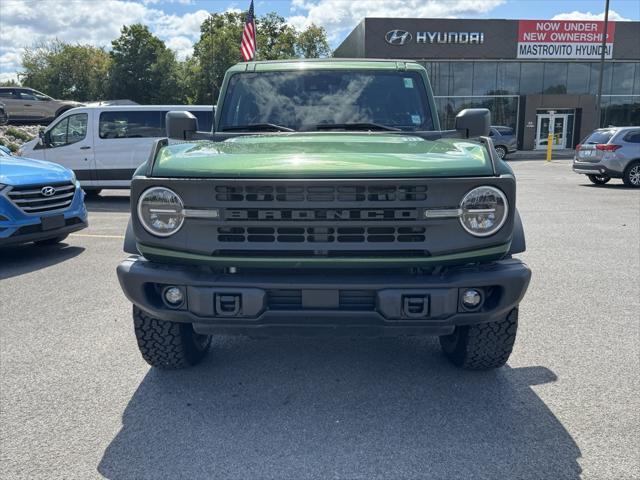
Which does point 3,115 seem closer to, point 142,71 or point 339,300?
point 339,300

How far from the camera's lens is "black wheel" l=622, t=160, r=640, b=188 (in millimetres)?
14852

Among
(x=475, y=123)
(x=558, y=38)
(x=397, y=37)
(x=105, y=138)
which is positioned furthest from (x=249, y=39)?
(x=558, y=38)

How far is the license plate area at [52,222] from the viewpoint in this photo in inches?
269

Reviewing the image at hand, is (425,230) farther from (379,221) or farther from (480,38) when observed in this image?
(480,38)

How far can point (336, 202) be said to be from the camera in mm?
2787

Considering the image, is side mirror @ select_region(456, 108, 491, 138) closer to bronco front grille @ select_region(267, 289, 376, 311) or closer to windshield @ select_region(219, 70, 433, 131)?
windshield @ select_region(219, 70, 433, 131)

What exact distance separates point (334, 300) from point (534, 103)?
112ft

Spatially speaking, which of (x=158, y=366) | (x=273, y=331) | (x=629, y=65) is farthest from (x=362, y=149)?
(x=629, y=65)

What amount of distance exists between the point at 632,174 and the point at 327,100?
13.4 meters

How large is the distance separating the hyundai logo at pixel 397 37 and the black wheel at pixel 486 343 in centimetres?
3056

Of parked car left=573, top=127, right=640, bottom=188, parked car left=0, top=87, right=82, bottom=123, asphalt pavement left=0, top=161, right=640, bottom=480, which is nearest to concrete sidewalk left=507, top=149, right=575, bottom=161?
parked car left=573, top=127, right=640, bottom=188

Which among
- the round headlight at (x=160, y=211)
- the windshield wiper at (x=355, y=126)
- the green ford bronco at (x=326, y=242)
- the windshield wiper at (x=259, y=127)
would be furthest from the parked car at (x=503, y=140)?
the round headlight at (x=160, y=211)

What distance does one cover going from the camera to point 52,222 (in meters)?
6.93

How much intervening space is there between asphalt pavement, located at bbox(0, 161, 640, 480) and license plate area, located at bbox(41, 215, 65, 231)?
69.6 inches
